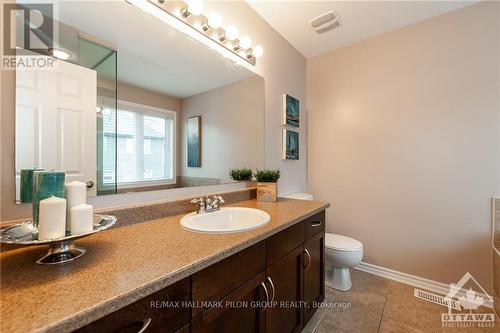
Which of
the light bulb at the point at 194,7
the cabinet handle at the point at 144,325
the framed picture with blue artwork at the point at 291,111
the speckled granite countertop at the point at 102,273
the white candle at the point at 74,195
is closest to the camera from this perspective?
the speckled granite countertop at the point at 102,273

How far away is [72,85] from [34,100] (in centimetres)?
14

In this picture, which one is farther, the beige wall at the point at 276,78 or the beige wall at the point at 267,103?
the beige wall at the point at 276,78

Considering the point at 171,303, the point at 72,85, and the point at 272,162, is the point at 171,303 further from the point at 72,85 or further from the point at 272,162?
the point at 272,162

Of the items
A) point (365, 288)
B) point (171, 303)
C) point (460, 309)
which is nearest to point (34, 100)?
point (171, 303)

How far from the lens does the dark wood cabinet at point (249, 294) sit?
549 millimetres

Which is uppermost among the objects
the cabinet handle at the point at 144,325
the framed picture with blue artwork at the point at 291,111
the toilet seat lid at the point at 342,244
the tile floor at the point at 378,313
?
the framed picture with blue artwork at the point at 291,111

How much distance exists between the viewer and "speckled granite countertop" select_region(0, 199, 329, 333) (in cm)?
40

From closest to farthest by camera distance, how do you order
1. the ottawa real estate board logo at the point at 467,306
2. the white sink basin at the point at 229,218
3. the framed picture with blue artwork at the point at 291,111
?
the white sink basin at the point at 229,218
the ottawa real estate board logo at the point at 467,306
the framed picture with blue artwork at the point at 291,111

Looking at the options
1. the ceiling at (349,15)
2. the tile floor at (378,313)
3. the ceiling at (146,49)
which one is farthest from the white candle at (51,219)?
the ceiling at (349,15)

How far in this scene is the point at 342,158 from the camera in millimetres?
2283

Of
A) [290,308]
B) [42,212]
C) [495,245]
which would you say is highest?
[42,212]

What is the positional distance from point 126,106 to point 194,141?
0.43 m

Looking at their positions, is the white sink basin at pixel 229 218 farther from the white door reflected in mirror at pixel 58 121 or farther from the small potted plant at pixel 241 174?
the white door reflected in mirror at pixel 58 121

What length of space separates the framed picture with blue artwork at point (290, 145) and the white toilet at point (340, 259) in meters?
0.88
